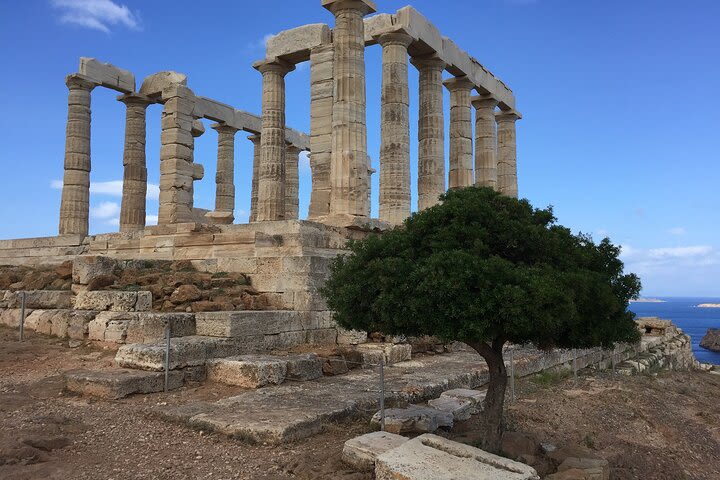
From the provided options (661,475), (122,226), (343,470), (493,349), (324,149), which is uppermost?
(324,149)

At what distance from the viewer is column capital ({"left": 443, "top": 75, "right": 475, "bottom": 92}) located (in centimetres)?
2411

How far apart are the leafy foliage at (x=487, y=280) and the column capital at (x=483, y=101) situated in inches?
822

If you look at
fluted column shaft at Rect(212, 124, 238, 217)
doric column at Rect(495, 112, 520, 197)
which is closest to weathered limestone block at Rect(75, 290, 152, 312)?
fluted column shaft at Rect(212, 124, 238, 217)

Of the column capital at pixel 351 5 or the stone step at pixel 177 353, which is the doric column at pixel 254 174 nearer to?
the column capital at pixel 351 5

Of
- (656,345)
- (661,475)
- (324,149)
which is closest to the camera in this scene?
(661,475)

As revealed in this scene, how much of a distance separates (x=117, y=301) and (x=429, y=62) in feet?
50.5

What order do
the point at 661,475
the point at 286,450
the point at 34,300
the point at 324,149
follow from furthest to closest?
the point at 324,149 → the point at 34,300 → the point at 661,475 → the point at 286,450

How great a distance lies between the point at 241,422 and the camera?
21.9 feet

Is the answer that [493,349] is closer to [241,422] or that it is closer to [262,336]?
[241,422]

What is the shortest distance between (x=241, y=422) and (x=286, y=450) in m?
0.81

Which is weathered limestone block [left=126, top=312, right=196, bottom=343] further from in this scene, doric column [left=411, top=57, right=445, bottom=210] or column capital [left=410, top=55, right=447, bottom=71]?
column capital [left=410, top=55, right=447, bottom=71]

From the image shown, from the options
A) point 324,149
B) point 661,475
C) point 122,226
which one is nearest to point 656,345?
point 324,149

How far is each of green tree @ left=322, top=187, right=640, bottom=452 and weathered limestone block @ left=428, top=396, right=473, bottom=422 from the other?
1.71 metres

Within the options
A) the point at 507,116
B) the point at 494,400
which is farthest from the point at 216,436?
the point at 507,116
